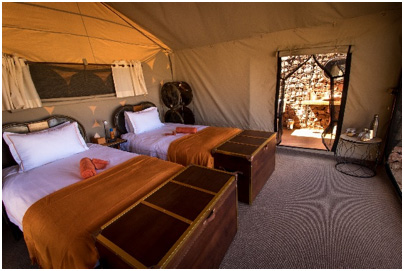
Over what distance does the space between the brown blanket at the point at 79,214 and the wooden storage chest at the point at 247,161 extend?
66 cm

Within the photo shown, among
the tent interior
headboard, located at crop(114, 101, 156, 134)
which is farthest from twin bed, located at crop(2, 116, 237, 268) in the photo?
headboard, located at crop(114, 101, 156, 134)

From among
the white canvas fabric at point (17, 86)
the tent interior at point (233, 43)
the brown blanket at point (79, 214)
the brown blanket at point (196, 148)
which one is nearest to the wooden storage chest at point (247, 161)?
the brown blanket at point (196, 148)

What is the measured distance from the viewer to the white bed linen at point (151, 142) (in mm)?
2468

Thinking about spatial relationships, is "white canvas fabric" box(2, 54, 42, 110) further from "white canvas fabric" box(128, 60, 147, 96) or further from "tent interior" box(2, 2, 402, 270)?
"white canvas fabric" box(128, 60, 147, 96)

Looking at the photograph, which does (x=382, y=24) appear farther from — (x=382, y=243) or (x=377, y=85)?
(x=382, y=243)

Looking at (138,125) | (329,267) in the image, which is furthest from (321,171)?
(138,125)

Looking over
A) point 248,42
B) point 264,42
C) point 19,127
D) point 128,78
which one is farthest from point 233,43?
point 19,127

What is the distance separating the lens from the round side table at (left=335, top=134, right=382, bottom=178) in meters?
2.62

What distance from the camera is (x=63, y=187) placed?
59.6 inches

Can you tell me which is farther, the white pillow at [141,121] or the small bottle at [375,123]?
the white pillow at [141,121]

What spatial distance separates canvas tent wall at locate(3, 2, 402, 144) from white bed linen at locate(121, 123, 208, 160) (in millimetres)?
727

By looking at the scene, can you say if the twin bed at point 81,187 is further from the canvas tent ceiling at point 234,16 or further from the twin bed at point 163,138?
the canvas tent ceiling at point 234,16

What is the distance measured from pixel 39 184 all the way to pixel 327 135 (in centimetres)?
391

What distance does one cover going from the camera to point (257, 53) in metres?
3.35
